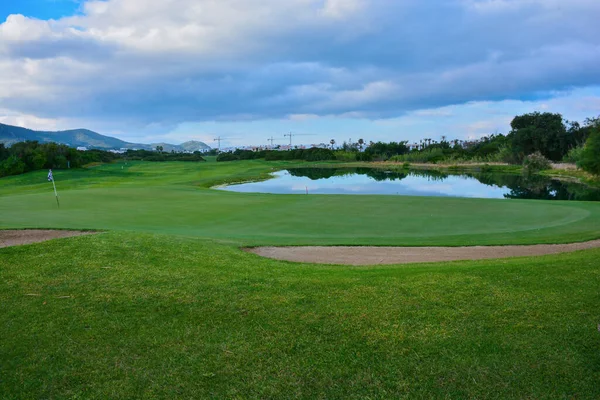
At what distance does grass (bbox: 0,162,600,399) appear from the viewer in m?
5.39

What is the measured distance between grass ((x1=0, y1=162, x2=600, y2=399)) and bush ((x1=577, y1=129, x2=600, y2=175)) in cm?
5565

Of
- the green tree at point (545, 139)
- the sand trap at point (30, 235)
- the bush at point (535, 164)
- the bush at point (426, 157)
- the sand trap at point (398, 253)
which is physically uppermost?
the green tree at point (545, 139)

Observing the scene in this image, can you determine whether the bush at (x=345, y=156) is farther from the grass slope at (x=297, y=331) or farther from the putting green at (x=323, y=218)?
the grass slope at (x=297, y=331)

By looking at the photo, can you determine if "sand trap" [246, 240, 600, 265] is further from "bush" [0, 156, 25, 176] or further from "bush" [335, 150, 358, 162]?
"bush" [335, 150, 358, 162]

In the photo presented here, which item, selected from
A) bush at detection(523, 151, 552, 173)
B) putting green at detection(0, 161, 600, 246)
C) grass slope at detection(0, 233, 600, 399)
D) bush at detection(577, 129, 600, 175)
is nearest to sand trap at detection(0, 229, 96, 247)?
putting green at detection(0, 161, 600, 246)

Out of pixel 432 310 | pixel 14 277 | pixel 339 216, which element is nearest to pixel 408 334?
pixel 432 310

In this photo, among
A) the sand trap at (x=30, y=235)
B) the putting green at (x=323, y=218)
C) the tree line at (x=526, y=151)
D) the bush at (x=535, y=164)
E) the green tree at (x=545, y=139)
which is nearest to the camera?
the sand trap at (x=30, y=235)

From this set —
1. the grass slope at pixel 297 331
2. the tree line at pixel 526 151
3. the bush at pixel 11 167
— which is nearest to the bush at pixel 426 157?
the tree line at pixel 526 151

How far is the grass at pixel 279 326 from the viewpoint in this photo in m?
5.39

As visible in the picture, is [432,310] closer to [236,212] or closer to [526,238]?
[526,238]

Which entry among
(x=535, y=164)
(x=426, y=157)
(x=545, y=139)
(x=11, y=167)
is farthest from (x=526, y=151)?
(x=11, y=167)

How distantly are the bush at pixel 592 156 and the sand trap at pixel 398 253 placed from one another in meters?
49.8

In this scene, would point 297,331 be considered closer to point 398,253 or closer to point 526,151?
point 398,253

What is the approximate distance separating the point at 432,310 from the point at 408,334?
103 cm
